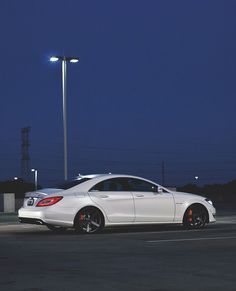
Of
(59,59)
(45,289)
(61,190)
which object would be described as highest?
(59,59)

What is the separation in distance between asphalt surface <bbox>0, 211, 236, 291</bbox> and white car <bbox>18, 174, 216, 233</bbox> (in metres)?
0.47

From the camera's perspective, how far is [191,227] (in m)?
16.8

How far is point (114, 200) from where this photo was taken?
15906 millimetres

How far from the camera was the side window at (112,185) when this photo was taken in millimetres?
16047

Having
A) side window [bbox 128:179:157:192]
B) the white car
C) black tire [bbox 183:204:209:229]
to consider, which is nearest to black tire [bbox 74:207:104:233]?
the white car

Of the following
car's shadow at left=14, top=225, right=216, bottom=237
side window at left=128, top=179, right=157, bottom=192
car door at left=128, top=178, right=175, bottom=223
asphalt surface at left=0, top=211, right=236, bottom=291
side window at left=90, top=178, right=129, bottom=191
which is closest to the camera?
asphalt surface at left=0, top=211, right=236, bottom=291

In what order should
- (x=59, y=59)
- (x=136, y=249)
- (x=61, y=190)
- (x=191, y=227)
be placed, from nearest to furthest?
(x=136, y=249), (x=61, y=190), (x=191, y=227), (x=59, y=59)

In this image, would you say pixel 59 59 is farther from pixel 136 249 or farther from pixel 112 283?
pixel 112 283

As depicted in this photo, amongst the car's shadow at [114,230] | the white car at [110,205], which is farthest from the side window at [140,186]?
the car's shadow at [114,230]

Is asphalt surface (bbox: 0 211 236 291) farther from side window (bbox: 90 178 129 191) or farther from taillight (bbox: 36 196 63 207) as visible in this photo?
side window (bbox: 90 178 129 191)

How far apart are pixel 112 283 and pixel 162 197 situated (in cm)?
862

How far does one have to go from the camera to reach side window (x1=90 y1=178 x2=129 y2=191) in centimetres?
1605

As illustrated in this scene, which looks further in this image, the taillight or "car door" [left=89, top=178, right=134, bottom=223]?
"car door" [left=89, top=178, right=134, bottom=223]

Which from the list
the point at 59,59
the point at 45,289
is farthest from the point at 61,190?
the point at 59,59
